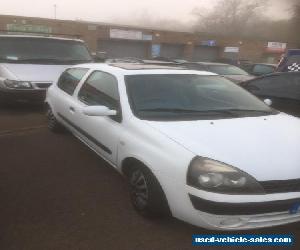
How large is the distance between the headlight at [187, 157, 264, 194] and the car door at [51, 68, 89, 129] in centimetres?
257

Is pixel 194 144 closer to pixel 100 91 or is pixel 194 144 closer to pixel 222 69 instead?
pixel 100 91

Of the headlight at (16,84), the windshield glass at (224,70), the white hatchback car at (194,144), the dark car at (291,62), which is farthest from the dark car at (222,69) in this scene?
the white hatchback car at (194,144)

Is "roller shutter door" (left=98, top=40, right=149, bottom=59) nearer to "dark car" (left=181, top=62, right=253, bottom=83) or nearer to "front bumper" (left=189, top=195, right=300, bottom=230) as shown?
"dark car" (left=181, top=62, right=253, bottom=83)

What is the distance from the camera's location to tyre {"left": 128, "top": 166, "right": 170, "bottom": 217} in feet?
10.9

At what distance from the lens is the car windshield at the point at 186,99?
12.8 feet

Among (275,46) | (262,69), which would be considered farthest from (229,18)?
(262,69)

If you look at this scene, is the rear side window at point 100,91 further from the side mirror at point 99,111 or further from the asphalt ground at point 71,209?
the asphalt ground at point 71,209

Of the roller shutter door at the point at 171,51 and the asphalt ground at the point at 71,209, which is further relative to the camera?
the roller shutter door at the point at 171,51

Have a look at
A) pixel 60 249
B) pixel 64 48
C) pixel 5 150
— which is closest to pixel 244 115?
pixel 60 249

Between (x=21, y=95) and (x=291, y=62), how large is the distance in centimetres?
607

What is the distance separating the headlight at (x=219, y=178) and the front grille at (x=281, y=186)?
0.17ft

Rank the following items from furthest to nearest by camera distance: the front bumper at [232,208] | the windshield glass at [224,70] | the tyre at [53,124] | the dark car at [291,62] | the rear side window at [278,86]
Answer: the windshield glass at [224,70] → the dark car at [291,62] → the tyre at [53,124] → the rear side window at [278,86] → the front bumper at [232,208]

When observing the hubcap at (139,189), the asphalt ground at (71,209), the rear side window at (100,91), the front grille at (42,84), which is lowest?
the asphalt ground at (71,209)

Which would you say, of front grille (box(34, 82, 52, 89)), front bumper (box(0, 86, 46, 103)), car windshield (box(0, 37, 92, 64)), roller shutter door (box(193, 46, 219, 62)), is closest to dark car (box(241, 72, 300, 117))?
front grille (box(34, 82, 52, 89))
